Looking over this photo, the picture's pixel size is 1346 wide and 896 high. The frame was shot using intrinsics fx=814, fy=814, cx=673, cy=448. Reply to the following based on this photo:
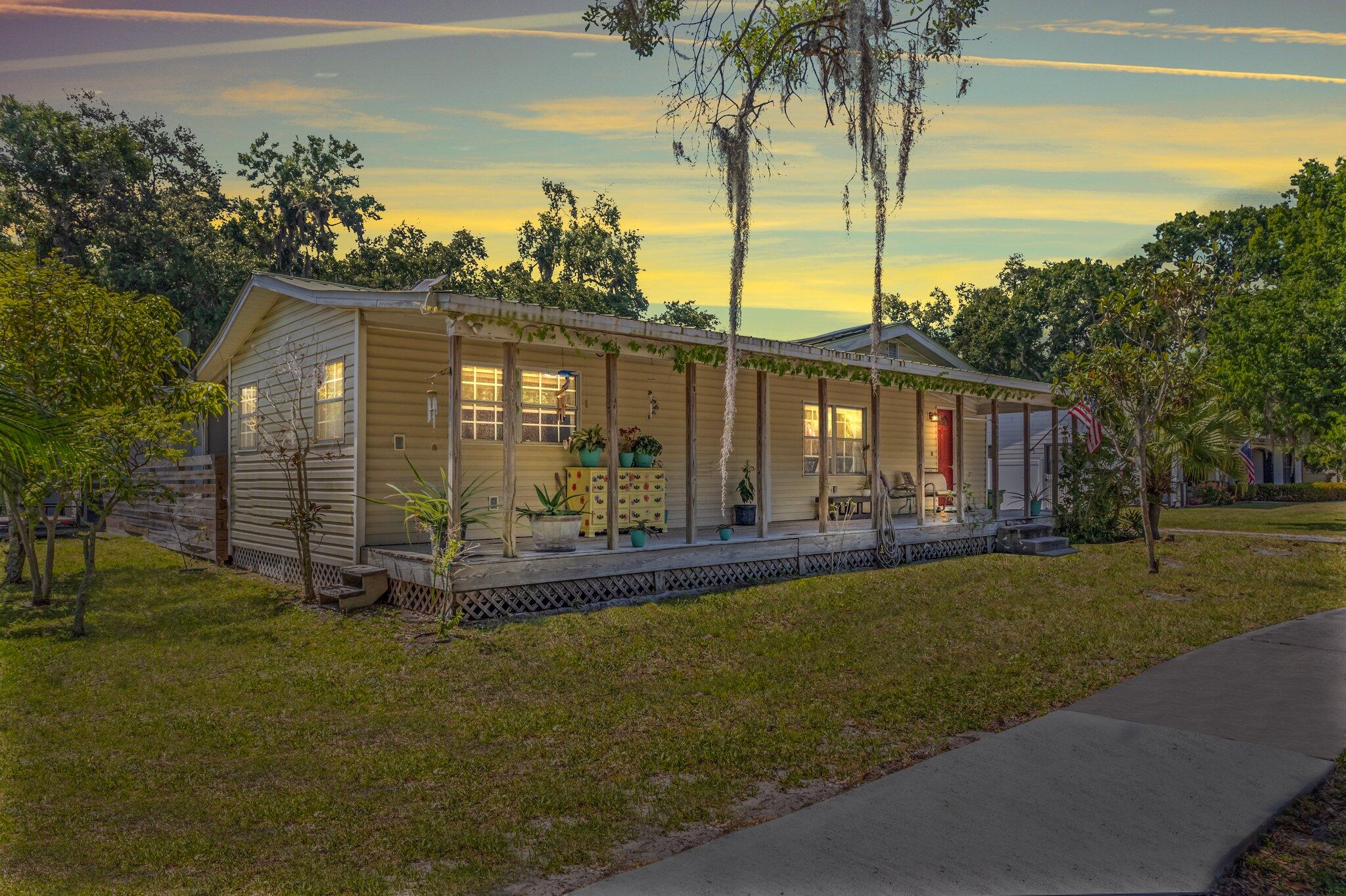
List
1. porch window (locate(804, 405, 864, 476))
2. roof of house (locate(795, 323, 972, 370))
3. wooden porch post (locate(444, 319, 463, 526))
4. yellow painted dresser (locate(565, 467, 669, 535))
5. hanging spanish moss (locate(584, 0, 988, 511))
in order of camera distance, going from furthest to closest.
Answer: roof of house (locate(795, 323, 972, 370)), porch window (locate(804, 405, 864, 476)), yellow painted dresser (locate(565, 467, 669, 535)), wooden porch post (locate(444, 319, 463, 526)), hanging spanish moss (locate(584, 0, 988, 511))

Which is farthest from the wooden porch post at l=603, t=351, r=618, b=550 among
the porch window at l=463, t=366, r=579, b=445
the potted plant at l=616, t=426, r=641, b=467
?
the potted plant at l=616, t=426, r=641, b=467

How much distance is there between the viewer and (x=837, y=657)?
23.0 ft

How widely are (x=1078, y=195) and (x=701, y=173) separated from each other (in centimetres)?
612

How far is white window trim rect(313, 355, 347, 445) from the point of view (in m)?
10.0

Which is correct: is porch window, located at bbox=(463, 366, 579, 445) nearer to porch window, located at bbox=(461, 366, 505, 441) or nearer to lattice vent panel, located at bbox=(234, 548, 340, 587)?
porch window, located at bbox=(461, 366, 505, 441)

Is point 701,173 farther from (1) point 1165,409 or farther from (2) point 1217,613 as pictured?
(1) point 1165,409

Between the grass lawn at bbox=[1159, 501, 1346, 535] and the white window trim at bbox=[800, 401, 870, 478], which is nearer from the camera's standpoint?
the white window trim at bbox=[800, 401, 870, 478]

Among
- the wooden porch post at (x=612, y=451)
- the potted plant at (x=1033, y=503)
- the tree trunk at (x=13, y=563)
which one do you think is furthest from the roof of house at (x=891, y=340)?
the tree trunk at (x=13, y=563)

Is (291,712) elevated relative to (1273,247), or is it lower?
lower

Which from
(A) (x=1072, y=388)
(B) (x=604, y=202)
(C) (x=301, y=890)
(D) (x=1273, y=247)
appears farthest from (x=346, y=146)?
(D) (x=1273, y=247)

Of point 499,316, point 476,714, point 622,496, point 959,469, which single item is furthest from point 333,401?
point 959,469

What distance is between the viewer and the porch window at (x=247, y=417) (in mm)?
12977

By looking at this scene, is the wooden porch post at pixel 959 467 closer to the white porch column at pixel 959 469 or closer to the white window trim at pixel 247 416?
the white porch column at pixel 959 469

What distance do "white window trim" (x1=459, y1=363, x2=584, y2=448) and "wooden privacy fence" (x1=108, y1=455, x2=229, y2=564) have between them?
4.75m
